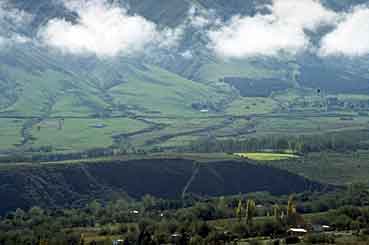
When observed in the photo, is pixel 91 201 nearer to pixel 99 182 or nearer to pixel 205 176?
pixel 99 182

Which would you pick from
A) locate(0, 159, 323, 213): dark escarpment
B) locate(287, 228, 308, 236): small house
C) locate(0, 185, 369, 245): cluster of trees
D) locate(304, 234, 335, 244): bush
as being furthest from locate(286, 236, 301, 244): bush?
locate(0, 159, 323, 213): dark escarpment

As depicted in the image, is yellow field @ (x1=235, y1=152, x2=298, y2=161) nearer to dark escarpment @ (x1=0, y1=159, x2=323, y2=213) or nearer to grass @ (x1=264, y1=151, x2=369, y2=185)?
grass @ (x1=264, y1=151, x2=369, y2=185)

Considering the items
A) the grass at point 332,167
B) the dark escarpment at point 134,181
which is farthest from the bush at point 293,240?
the grass at point 332,167

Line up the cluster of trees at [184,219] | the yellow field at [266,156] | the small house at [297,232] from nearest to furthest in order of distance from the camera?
the small house at [297,232] → the cluster of trees at [184,219] → the yellow field at [266,156]

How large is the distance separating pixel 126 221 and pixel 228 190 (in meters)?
39.8

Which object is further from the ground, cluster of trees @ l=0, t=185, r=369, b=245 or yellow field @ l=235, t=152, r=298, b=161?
yellow field @ l=235, t=152, r=298, b=161

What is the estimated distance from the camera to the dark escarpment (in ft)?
502

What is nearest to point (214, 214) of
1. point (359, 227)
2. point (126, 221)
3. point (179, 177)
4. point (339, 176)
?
point (126, 221)

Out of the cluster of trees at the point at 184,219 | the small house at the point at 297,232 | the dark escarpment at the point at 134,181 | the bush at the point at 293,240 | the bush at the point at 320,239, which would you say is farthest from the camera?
the dark escarpment at the point at 134,181

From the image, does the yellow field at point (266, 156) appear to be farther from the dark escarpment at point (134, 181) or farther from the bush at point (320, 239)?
the bush at point (320, 239)

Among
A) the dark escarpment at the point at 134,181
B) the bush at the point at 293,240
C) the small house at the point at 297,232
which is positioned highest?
the dark escarpment at the point at 134,181

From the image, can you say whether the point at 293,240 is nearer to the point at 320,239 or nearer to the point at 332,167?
the point at 320,239

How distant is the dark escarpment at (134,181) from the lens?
15300 cm

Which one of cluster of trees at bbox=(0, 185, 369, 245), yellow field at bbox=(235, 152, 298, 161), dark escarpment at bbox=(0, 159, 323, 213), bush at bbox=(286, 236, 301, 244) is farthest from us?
yellow field at bbox=(235, 152, 298, 161)
